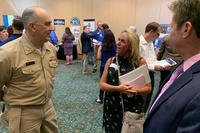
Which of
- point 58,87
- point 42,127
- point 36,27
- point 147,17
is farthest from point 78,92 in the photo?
point 147,17

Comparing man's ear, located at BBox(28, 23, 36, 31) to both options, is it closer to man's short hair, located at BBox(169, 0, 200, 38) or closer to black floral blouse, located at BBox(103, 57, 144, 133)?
black floral blouse, located at BBox(103, 57, 144, 133)

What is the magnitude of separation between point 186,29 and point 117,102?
4.22ft

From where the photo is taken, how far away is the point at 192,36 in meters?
1.00

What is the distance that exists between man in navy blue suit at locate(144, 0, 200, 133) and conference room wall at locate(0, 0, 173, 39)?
9.73 metres

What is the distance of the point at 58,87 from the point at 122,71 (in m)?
3.90

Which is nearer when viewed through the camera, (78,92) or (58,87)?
(78,92)

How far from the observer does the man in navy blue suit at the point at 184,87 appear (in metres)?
0.87

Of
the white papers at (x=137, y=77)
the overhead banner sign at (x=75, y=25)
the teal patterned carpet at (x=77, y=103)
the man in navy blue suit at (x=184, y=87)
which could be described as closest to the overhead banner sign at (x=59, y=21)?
the overhead banner sign at (x=75, y=25)

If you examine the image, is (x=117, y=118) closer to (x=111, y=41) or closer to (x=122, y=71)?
(x=122, y=71)

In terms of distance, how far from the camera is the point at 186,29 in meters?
1.00

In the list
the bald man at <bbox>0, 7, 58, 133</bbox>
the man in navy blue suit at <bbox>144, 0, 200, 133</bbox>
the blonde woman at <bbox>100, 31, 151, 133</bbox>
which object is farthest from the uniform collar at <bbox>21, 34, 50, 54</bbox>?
the man in navy blue suit at <bbox>144, 0, 200, 133</bbox>

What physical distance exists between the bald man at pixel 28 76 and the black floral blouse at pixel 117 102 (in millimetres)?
549

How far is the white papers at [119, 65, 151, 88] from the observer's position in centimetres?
203

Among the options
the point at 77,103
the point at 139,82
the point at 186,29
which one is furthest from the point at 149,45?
the point at 186,29
